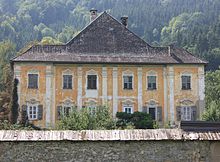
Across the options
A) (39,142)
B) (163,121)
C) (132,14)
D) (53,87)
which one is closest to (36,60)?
(53,87)

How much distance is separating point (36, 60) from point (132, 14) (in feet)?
432

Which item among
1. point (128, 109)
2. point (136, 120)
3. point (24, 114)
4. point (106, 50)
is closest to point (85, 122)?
point (136, 120)

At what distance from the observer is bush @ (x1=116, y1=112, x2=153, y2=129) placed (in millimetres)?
35906

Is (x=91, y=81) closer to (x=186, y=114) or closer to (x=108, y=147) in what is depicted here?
(x=186, y=114)

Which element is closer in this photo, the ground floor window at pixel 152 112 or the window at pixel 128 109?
the ground floor window at pixel 152 112

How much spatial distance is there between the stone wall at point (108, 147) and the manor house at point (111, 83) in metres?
26.5

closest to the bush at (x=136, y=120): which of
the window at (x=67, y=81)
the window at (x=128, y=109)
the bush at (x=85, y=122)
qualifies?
the window at (x=128, y=109)

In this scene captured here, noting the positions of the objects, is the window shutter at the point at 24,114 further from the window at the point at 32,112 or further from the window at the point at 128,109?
the window at the point at 128,109

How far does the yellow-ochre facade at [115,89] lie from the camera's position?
41250 millimetres

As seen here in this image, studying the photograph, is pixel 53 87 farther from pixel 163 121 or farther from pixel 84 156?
pixel 84 156

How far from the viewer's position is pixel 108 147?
47.6 ft

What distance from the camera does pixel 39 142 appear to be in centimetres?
1445

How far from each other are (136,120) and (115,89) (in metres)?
5.27

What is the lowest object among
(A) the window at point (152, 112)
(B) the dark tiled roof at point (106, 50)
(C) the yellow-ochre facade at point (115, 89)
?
(A) the window at point (152, 112)
